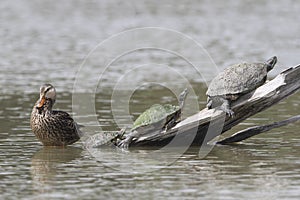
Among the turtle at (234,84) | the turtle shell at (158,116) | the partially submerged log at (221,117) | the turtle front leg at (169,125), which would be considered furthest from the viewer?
the turtle front leg at (169,125)

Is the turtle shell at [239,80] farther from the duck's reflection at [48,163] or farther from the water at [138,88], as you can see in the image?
the duck's reflection at [48,163]

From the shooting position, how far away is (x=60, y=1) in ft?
98.9

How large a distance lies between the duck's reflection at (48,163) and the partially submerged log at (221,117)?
823 mm

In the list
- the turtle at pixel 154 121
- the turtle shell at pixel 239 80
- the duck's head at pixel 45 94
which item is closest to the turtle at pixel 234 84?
the turtle shell at pixel 239 80

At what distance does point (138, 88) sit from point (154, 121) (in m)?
5.44

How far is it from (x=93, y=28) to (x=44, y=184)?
1588cm

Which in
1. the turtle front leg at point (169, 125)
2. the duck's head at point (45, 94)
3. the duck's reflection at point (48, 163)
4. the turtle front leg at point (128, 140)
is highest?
the duck's head at point (45, 94)

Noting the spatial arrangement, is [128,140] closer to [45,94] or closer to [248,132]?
[45,94]

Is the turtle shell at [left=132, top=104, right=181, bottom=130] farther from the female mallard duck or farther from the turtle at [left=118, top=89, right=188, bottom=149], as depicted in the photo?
the female mallard duck

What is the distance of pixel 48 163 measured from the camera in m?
8.91

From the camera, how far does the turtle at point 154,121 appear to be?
946 cm

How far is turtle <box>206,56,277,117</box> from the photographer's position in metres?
9.33

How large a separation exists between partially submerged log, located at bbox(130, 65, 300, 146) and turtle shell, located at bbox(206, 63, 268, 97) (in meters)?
0.12

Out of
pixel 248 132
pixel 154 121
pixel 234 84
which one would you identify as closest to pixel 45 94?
pixel 154 121
